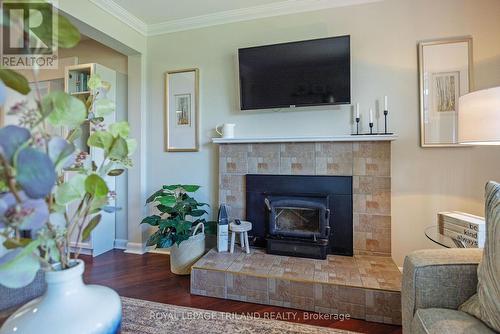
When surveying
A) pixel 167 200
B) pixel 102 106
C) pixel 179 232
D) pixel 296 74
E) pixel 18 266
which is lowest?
pixel 179 232

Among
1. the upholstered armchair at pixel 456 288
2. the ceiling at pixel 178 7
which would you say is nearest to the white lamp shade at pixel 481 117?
the upholstered armchair at pixel 456 288

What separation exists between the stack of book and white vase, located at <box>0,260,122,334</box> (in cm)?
191

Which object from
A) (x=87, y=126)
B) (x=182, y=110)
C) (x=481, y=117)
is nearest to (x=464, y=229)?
(x=481, y=117)

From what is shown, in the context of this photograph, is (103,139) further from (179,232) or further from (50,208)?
(179,232)

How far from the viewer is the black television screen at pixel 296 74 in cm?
226

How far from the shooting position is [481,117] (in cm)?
138

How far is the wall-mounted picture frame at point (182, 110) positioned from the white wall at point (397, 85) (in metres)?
0.12

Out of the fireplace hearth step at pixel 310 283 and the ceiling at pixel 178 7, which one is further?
the ceiling at pixel 178 7

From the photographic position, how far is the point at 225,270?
1.98m

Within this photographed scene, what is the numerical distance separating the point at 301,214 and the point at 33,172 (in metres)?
2.22

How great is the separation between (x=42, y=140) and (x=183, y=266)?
2110mm

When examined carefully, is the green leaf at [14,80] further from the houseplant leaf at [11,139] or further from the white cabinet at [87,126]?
the white cabinet at [87,126]

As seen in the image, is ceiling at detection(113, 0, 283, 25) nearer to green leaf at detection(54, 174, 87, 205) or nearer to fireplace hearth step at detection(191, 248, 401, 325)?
fireplace hearth step at detection(191, 248, 401, 325)

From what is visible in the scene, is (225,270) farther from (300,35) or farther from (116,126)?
(300,35)
